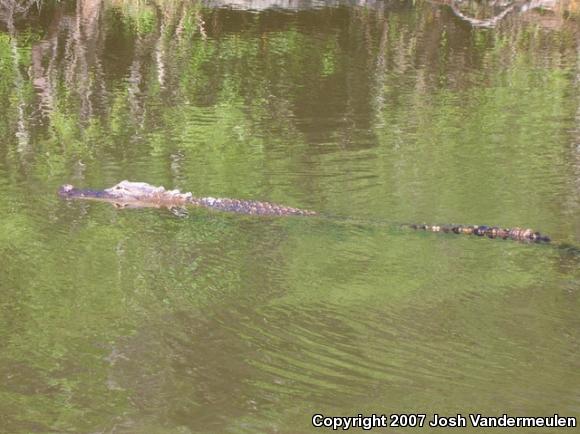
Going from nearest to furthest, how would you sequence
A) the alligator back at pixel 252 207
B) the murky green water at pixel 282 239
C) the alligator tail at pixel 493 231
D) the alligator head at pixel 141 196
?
the murky green water at pixel 282 239
the alligator tail at pixel 493 231
the alligator back at pixel 252 207
the alligator head at pixel 141 196

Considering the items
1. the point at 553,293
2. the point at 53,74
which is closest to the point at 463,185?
the point at 553,293

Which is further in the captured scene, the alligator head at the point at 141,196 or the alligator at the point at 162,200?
the alligator head at the point at 141,196

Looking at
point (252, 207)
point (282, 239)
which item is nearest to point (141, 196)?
point (252, 207)

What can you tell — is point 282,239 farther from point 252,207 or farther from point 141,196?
point 141,196

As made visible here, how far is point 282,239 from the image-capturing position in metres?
10.5

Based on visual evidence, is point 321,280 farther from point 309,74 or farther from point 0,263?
point 309,74

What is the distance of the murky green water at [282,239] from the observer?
24.2ft

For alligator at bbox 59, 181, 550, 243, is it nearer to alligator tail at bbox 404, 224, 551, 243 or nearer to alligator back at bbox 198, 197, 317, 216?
alligator back at bbox 198, 197, 317, 216

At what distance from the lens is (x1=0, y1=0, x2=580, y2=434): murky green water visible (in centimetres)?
737

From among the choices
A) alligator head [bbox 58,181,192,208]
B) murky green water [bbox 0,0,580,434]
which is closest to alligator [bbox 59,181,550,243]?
alligator head [bbox 58,181,192,208]

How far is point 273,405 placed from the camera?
7145 mm

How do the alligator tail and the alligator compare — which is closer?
the alligator tail

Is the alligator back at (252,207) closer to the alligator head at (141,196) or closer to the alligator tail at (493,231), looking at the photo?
the alligator head at (141,196)

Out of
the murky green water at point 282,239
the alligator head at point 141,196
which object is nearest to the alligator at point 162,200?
the alligator head at point 141,196
